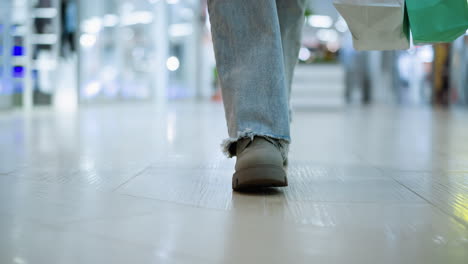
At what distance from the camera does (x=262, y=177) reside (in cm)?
94

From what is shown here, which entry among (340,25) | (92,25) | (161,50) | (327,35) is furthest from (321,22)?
(92,25)

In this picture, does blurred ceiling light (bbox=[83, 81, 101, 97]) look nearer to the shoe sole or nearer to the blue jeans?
the blue jeans

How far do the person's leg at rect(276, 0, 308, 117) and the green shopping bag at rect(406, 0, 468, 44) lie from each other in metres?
0.29

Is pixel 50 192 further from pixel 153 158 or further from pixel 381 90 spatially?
pixel 381 90

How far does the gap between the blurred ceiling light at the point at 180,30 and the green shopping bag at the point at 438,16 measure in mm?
13062

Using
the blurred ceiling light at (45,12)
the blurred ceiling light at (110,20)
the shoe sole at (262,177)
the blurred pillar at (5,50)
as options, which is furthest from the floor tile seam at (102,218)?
the blurred ceiling light at (110,20)

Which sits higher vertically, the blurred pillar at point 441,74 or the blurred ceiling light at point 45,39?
the blurred ceiling light at point 45,39

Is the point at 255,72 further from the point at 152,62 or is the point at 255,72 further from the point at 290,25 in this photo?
the point at 152,62

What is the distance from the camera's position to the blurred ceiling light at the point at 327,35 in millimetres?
17984

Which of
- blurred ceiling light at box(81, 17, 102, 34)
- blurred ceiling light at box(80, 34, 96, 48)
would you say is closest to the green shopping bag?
blurred ceiling light at box(80, 34, 96, 48)

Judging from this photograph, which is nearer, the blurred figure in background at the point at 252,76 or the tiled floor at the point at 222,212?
the tiled floor at the point at 222,212

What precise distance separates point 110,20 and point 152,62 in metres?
2.22

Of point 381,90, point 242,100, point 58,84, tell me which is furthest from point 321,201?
point 381,90

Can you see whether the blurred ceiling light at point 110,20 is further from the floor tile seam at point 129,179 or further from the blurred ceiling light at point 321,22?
the floor tile seam at point 129,179
